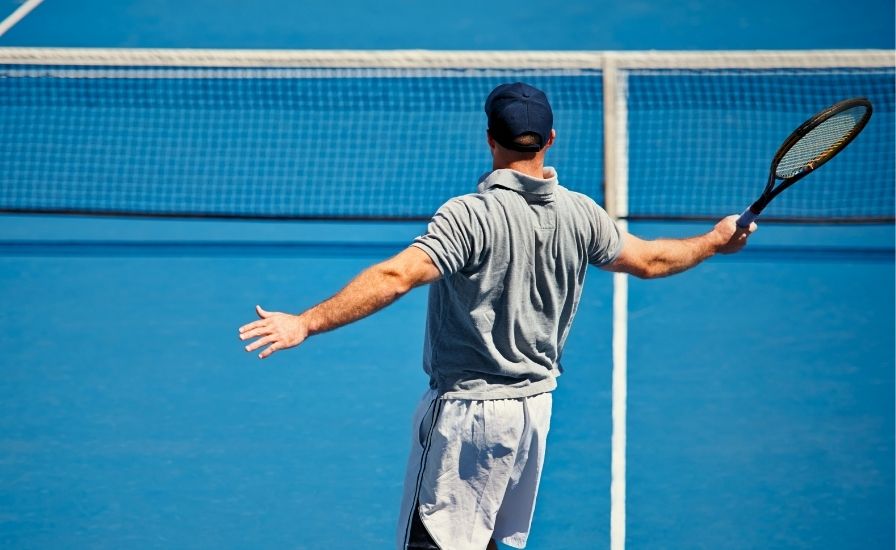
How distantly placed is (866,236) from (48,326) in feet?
20.6

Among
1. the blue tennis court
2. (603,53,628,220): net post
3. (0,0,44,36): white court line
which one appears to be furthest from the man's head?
(0,0,44,36): white court line

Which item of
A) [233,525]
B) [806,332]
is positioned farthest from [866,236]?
[233,525]

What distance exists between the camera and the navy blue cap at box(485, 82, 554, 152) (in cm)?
414

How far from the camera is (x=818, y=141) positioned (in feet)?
17.7

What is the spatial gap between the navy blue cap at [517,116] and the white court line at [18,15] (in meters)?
10.2

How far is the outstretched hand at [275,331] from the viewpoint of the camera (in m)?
3.84

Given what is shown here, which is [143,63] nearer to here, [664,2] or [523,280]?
[523,280]

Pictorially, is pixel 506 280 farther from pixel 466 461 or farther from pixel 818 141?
pixel 818 141

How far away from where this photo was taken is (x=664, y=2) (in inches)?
563

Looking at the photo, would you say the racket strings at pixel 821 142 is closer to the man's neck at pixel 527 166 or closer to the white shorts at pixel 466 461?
the man's neck at pixel 527 166

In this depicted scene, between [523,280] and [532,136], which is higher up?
[532,136]

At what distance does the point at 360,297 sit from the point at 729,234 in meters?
1.79

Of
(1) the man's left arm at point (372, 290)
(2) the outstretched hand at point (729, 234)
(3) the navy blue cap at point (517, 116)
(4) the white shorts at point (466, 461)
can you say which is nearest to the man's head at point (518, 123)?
(3) the navy blue cap at point (517, 116)

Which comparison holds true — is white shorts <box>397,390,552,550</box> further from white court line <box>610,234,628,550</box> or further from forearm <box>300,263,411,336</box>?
white court line <box>610,234,628,550</box>
